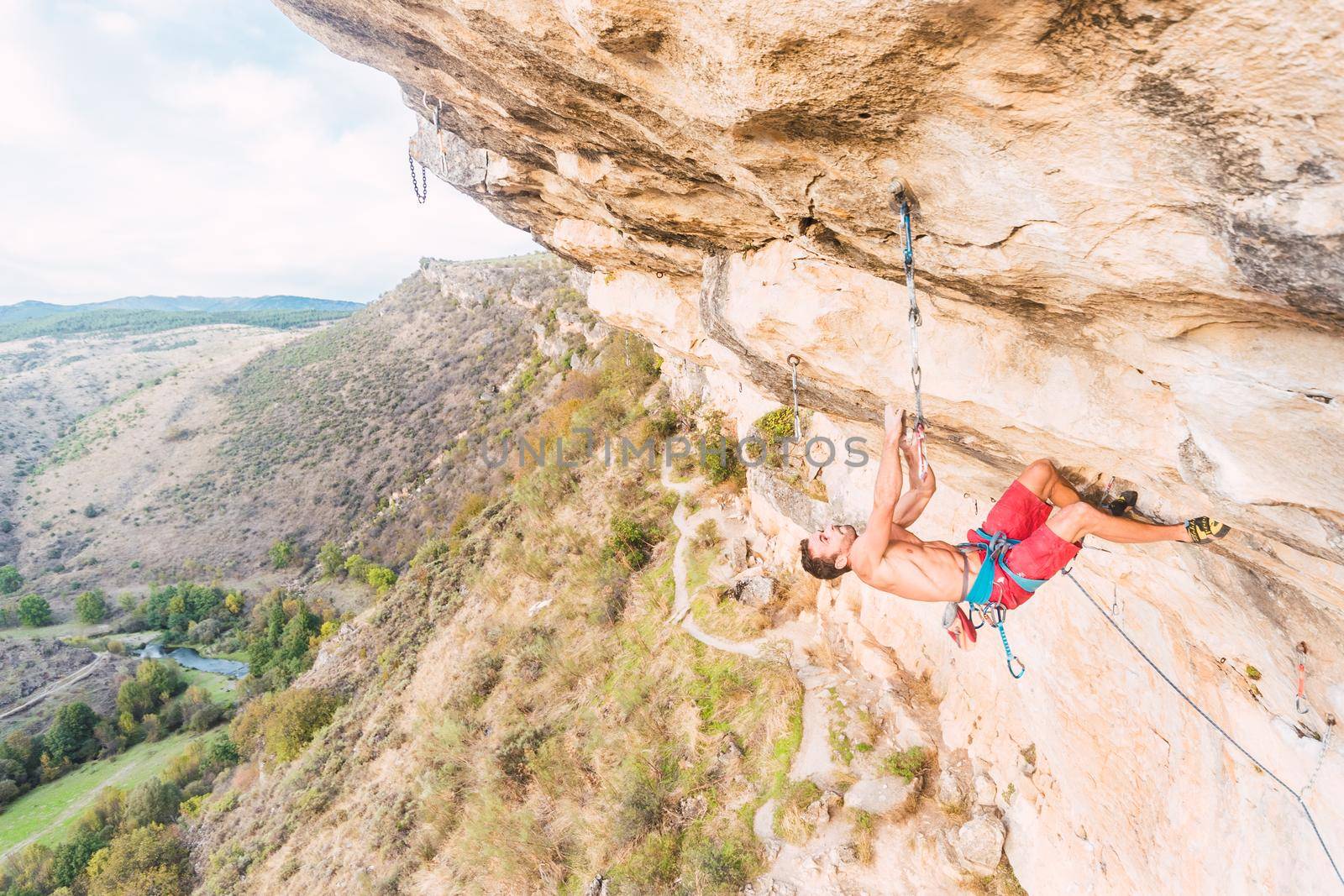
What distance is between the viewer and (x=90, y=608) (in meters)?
46.6

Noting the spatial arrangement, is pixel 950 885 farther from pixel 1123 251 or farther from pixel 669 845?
pixel 1123 251

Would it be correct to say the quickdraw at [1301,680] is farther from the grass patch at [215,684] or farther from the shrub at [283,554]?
the shrub at [283,554]

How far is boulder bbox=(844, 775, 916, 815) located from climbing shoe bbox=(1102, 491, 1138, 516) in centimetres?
574

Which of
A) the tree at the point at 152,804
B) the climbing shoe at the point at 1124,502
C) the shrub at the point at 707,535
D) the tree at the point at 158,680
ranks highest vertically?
the climbing shoe at the point at 1124,502

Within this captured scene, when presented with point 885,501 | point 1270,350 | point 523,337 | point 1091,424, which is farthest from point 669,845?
point 523,337

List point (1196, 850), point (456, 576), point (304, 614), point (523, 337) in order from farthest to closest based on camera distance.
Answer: point (523, 337) < point (304, 614) < point (456, 576) < point (1196, 850)

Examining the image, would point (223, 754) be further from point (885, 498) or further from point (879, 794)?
point (885, 498)

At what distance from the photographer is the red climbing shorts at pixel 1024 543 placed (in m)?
3.82

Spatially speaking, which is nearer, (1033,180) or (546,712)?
(1033,180)

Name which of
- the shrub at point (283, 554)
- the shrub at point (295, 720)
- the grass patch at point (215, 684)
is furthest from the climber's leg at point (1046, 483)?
the shrub at point (283, 554)

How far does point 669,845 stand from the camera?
941 cm

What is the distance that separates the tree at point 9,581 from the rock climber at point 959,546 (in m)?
74.3

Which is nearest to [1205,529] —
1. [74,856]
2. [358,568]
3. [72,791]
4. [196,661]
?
[74,856]

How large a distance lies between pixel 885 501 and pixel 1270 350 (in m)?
1.94
